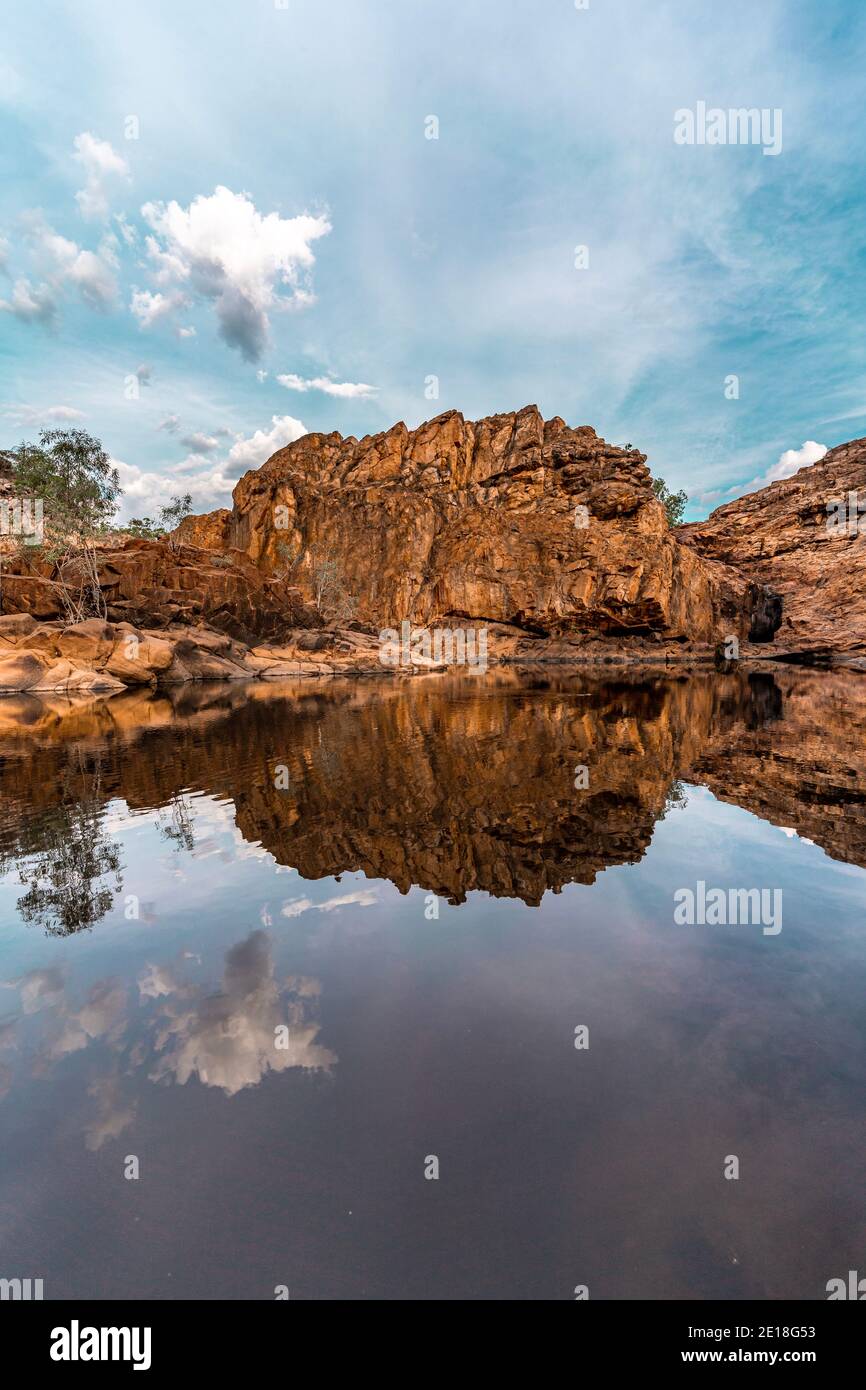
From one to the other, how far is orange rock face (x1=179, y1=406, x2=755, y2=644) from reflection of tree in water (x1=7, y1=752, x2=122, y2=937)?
3114 inches

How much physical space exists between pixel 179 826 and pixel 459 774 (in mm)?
6745

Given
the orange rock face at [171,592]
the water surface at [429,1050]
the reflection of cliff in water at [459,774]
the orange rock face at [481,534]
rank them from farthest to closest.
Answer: the orange rock face at [481,534]
the orange rock face at [171,592]
the reflection of cliff in water at [459,774]
the water surface at [429,1050]

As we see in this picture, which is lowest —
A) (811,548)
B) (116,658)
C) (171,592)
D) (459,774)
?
(459,774)

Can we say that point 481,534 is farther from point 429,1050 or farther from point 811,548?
point 429,1050

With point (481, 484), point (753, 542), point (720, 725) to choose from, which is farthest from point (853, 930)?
point (481, 484)

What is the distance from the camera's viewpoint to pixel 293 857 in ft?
31.5

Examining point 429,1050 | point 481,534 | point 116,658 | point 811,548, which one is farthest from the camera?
point 481,534

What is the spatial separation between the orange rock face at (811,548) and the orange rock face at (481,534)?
6455mm

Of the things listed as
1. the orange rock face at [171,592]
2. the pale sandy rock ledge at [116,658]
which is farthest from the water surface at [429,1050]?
the orange rock face at [171,592]

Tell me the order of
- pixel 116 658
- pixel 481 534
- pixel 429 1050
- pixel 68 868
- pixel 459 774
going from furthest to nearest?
1. pixel 481 534
2. pixel 116 658
3. pixel 459 774
4. pixel 68 868
5. pixel 429 1050

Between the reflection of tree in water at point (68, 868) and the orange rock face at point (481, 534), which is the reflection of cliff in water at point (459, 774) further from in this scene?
the orange rock face at point (481, 534)

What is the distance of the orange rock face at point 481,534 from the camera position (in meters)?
88.7

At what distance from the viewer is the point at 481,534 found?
102375 millimetres

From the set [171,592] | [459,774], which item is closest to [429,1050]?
[459,774]
